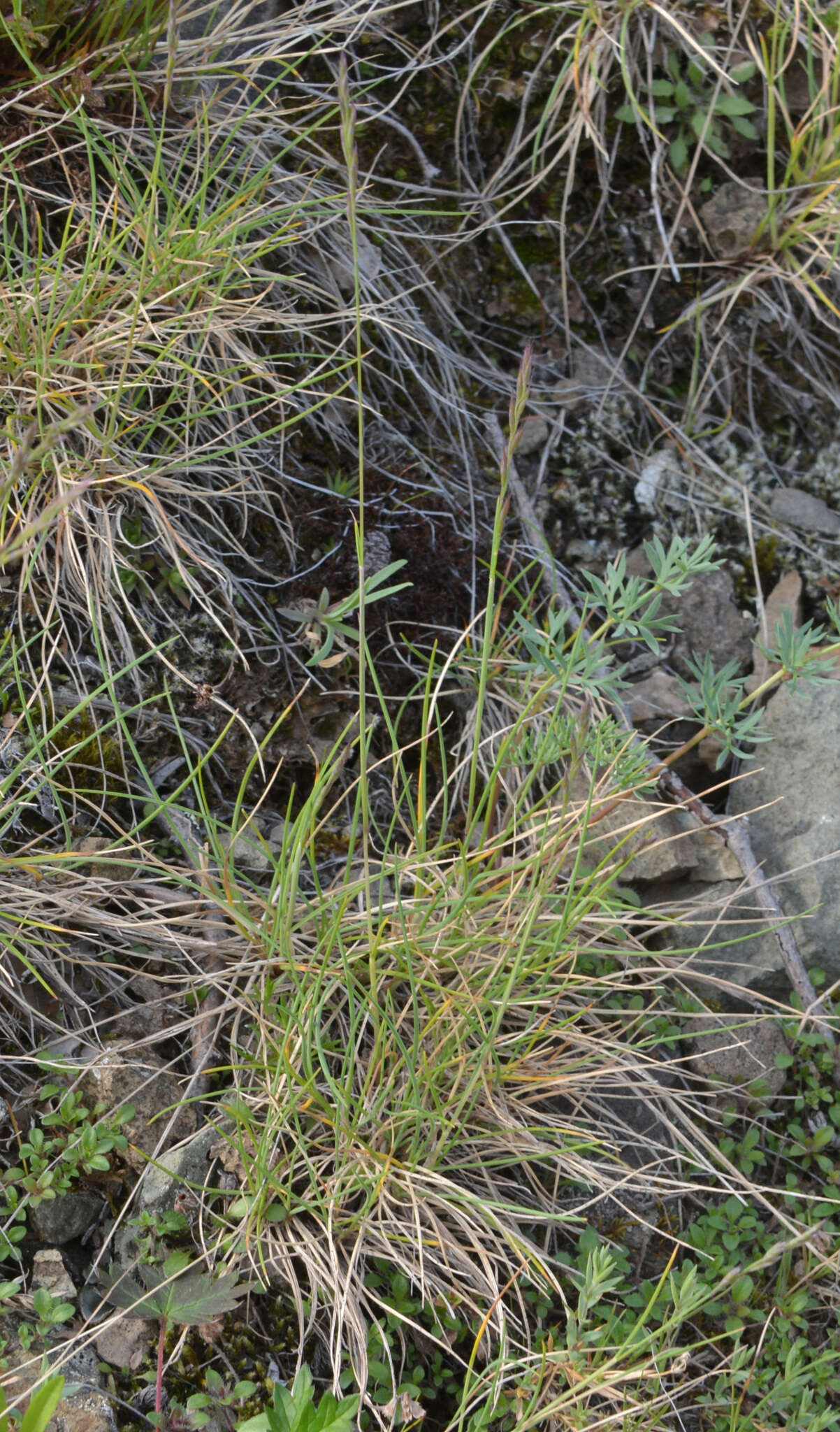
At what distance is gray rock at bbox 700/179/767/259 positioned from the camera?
292cm

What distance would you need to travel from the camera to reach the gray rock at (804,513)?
295cm

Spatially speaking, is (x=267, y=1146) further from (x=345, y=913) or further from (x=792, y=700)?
(x=792, y=700)

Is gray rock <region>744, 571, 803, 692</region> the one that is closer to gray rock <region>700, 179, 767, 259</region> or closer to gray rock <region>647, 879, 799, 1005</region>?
gray rock <region>647, 879, 799, 1005</region>

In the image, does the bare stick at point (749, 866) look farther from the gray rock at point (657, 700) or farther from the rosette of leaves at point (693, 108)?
the rosette of leaves at point (693, 108)

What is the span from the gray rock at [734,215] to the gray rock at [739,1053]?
208 centimetres

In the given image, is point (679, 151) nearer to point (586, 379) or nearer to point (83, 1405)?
point (586, 379)

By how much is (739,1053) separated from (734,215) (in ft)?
7.26

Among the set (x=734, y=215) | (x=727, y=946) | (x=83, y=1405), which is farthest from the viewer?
(x=734, y=215)

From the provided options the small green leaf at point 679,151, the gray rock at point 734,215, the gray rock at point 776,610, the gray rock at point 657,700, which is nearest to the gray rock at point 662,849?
the gray rock at point 657,700

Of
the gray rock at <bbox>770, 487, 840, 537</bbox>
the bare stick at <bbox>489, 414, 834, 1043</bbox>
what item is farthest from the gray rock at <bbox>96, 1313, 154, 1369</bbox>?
the gray rock at <bbox>770, 487, 840, 537</bbox>

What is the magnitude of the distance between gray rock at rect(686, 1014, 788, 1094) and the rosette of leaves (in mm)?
2238

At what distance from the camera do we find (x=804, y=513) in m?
2.97

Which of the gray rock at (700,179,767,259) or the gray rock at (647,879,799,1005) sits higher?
the gray rock at (700,179,767,259)

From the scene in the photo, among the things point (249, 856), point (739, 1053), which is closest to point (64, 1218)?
point (249, 856)
